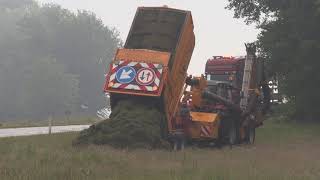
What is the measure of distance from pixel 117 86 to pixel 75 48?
219 ft

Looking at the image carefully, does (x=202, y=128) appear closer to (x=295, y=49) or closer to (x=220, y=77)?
(x=220, y=77)

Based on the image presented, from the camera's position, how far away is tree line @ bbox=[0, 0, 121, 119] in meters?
70.5

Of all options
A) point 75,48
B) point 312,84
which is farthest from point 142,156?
point 75,48

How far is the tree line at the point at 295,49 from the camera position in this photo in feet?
92.2

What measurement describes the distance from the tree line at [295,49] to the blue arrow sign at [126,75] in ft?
39.7

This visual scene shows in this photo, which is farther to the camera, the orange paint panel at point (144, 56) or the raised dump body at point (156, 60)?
the orange paint panel at point (144, 56)

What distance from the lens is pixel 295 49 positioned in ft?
95.3

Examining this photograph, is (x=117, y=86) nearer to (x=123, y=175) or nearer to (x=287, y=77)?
(x=123, y=175)

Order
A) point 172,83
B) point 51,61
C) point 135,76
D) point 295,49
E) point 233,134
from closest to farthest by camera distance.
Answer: point 135,76
point 172,83
point 233,134
point 295,49
point 51,61

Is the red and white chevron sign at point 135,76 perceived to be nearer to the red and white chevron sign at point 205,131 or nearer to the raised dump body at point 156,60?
the raised dump body at point 156,60

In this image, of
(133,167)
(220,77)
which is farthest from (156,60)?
(220,77)

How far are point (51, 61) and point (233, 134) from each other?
5478 cm

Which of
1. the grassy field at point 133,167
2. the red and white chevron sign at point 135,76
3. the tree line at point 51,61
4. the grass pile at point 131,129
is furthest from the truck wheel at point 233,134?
the tree line at point 51,61

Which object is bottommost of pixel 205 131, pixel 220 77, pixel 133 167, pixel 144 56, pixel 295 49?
pixel 133 167
